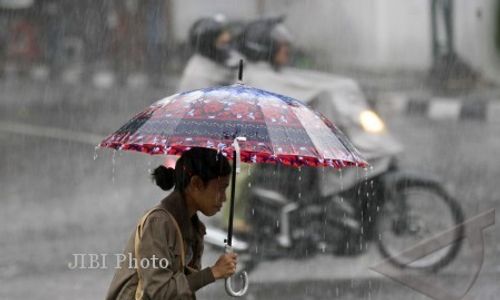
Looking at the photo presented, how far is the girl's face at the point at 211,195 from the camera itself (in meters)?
3.56

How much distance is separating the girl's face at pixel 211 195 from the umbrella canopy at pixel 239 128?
0.33 feet

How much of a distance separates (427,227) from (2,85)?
16.3ft

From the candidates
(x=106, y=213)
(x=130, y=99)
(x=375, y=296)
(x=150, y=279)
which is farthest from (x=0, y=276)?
(x=150, y=279)

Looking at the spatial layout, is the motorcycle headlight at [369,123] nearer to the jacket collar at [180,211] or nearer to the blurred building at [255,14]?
the blurred building at [255,14]

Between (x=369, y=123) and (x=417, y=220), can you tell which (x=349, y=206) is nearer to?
(x=417, y=220)

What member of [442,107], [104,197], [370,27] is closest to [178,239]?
[104,197]

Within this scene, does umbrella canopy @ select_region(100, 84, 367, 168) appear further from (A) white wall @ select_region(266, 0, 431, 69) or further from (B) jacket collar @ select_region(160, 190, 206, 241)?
(A) white wall @ select_region(266, 0, 431, 69)

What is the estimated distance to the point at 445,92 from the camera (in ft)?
34.8

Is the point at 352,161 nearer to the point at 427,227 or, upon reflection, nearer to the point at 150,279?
the point at 150,279

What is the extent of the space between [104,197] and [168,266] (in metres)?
5.80

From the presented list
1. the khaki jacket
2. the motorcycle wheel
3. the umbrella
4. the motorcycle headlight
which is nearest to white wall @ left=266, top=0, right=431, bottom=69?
the motorcycle headlight

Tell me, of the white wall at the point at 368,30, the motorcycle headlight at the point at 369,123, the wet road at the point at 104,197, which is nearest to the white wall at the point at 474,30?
the white wall at the point at 368,30

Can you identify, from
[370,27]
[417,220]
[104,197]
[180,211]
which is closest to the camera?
[180,211]

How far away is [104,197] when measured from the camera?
360 inches
